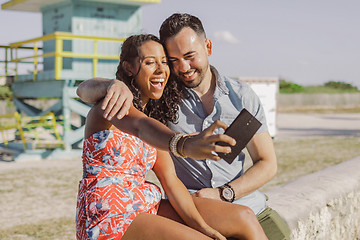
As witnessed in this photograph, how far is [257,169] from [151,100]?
0.79m

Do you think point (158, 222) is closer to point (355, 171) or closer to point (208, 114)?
point (208, 114)

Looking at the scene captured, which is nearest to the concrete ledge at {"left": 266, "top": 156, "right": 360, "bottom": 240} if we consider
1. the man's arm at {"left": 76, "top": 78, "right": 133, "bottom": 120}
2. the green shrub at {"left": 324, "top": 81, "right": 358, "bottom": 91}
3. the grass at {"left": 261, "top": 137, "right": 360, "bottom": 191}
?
the man's arm at {"left": 76, "top": 78, "right": 133, "bottom": 120}

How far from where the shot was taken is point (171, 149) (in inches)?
77.6

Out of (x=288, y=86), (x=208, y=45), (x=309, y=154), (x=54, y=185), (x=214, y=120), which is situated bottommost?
(x=288, y=86)

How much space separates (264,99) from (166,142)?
1613cm

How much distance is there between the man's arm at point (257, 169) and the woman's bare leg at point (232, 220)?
0.36 m

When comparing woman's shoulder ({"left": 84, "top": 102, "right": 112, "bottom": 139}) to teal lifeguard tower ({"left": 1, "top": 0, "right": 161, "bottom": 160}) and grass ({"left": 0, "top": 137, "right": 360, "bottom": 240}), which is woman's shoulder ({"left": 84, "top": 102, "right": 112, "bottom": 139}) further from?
teal lifeguard tower ({"left": 1, "top": 0, "right": 161, "bottom": 160})

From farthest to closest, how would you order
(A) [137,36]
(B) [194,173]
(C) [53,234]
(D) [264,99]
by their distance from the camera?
1. (D) [264,99]
2. (C) [53,234]
3. (B) [194,173]
4. (A) [137,36]

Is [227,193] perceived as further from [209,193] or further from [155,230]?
[155,230]

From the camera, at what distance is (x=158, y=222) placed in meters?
2.27

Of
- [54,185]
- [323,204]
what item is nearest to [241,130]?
[323,204]

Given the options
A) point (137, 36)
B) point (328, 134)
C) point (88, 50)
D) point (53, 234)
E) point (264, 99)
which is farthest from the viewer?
point (328, 134)

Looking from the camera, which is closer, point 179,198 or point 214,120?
point 179,198

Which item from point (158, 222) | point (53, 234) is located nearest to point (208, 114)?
point (158, 222)
